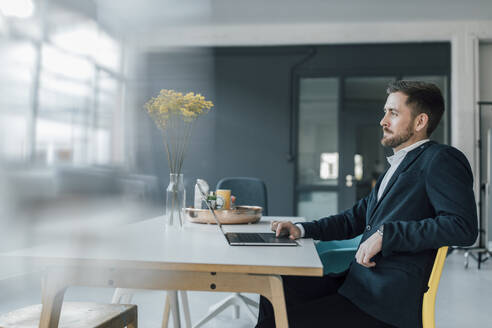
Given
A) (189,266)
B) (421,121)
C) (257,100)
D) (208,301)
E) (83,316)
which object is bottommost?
(208,301)

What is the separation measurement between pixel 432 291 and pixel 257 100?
4373 millimetres

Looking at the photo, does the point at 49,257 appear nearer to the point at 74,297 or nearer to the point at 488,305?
the point at 74,297

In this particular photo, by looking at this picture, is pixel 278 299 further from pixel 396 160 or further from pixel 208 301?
pixel 208 301

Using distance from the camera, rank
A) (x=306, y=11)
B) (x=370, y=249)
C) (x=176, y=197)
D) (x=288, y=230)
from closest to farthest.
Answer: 1. (x=370, y=249)
2. (x=288, y=230)
3. (x=176, y=197)
4. (x=306, y=11)

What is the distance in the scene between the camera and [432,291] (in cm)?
113

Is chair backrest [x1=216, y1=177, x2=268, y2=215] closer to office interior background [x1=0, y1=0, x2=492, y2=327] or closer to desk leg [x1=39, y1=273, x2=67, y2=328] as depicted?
office interior background [x1=0, y1=0, x2=492, y2=327]

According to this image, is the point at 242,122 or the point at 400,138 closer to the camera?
the point at 400,138

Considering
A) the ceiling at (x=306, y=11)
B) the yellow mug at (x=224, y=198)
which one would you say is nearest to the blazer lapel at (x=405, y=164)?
the yellow mug at (x=224, y=198)

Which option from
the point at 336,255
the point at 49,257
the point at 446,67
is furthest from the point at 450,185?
the point at 446,67

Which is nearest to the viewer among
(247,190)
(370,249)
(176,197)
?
(370,249)

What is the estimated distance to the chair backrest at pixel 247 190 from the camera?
285cm

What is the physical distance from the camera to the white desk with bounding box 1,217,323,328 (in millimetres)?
1015

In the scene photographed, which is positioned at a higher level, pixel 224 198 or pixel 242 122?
pixel 242 122

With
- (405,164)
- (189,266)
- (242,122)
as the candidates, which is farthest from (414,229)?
(242,122)
